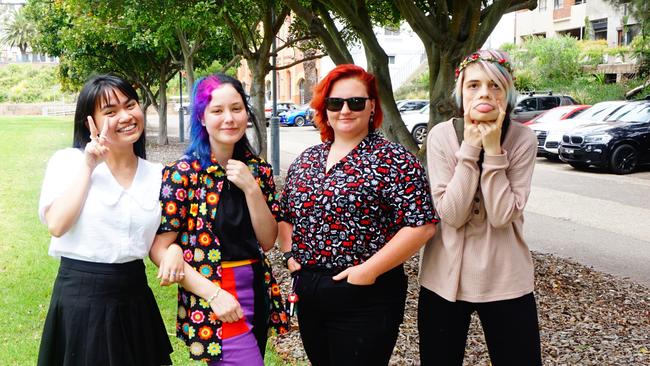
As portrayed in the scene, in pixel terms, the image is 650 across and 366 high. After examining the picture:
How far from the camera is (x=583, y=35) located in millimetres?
42531

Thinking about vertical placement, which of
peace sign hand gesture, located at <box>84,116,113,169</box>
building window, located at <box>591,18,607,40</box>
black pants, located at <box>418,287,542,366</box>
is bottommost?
black pants, located at <box>418,287,542,366</box>

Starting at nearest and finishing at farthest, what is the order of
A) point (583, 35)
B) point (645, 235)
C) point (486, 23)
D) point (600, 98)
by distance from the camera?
1. point (486, 23)
2. point (645, 235)
3. point (600, 98)
4. point (583, 35)

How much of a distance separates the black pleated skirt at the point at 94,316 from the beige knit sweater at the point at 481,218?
1.36 m

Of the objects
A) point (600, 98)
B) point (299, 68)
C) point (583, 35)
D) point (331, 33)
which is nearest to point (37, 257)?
point (331, 33)

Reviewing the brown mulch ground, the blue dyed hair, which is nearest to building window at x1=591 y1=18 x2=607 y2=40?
the brown mulch ground

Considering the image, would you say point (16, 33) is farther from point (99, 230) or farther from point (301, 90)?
point (99, 230)

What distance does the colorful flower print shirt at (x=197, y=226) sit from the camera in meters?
2.89

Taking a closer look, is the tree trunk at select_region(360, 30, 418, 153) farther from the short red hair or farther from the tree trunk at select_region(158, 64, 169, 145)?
the tree trunk at select_region(158, 64, 169, 145)

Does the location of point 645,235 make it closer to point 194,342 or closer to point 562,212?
point 562,212

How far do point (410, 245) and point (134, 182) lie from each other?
4.09ft

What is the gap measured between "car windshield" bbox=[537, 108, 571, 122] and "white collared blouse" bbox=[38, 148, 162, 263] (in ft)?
65.1

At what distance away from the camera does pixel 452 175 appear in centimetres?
297

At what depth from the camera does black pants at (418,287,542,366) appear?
2934 millimetres

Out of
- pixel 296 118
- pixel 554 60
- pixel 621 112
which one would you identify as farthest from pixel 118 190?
pixel 296 118
